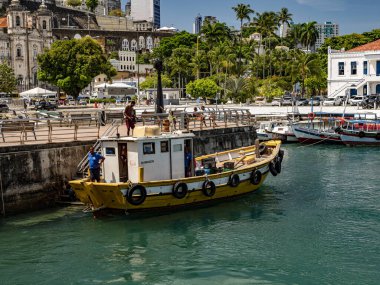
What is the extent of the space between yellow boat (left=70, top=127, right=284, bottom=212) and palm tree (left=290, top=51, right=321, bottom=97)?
60600mm

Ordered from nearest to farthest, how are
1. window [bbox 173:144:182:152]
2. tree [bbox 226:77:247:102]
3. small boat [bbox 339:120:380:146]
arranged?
1. window [bbox 173:144:182:152]
2. small boat [bbox 339:120:380:146]
3. tree [bbox 226:77:247:102]

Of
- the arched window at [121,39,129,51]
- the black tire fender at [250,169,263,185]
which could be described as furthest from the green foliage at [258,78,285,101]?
the arched window at [121,39,129,51]

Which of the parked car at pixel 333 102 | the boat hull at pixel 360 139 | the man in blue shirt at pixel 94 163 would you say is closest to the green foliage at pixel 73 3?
the parked car at pixel 333 102

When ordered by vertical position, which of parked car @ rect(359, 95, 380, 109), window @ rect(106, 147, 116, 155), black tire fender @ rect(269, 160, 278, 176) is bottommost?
black tire fender @ rect(269, 160, 278, 176)

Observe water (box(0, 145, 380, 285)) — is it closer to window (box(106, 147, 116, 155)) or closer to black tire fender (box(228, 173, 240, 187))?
black tire fender (box(228, 173, 240, 187))

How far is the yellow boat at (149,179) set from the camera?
816 inches

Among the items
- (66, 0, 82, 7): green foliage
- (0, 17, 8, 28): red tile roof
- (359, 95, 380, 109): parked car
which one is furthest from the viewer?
(66, 0, 82, 7): green foliage

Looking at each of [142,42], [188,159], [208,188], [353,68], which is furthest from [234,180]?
[142,42]

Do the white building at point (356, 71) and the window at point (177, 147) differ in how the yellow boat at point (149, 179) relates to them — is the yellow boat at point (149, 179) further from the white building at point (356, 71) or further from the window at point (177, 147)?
the white building at point (356, 71)

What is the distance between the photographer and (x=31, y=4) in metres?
155

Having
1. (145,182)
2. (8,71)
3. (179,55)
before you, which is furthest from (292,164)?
(179,55)

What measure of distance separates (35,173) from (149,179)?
15.5ft

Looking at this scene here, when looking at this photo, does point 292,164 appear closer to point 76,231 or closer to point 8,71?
point 76,231

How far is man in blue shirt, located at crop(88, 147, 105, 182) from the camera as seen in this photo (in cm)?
2072
